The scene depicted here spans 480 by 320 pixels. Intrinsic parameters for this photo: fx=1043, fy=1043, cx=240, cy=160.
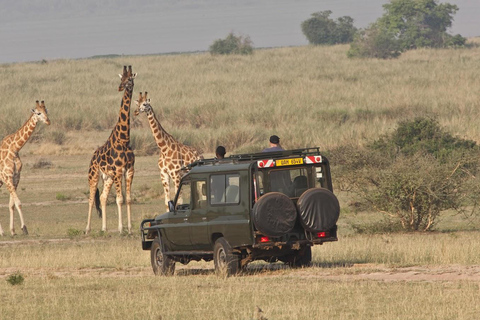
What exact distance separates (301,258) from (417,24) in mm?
86400

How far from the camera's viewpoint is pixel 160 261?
1605 centimetres

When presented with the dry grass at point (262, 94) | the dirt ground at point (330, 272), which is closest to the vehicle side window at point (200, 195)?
the dirt ground at point (330, 272)

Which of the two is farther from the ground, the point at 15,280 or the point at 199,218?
the point at 199,218

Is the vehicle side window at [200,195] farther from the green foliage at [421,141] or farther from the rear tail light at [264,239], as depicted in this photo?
the green foliage at [421,141]

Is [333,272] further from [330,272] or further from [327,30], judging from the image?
[327,30]

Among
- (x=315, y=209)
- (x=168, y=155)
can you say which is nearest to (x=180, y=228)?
(x=315, y=209)

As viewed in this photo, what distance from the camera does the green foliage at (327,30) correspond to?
114438mm

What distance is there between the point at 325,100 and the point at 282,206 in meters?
45.1

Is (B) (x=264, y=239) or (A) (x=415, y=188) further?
(A) (x=415, y=188)

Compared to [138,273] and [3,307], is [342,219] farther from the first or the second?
[3,307]

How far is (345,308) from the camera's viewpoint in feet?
37.3

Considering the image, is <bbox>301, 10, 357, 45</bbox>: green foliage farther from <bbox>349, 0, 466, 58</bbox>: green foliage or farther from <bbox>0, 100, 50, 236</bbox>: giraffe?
<bbox>0, 100, 50, 236</bbox>: giraffe

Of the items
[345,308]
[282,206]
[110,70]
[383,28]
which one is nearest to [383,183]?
[282,206]

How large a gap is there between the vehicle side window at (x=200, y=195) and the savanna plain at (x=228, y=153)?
104cm
